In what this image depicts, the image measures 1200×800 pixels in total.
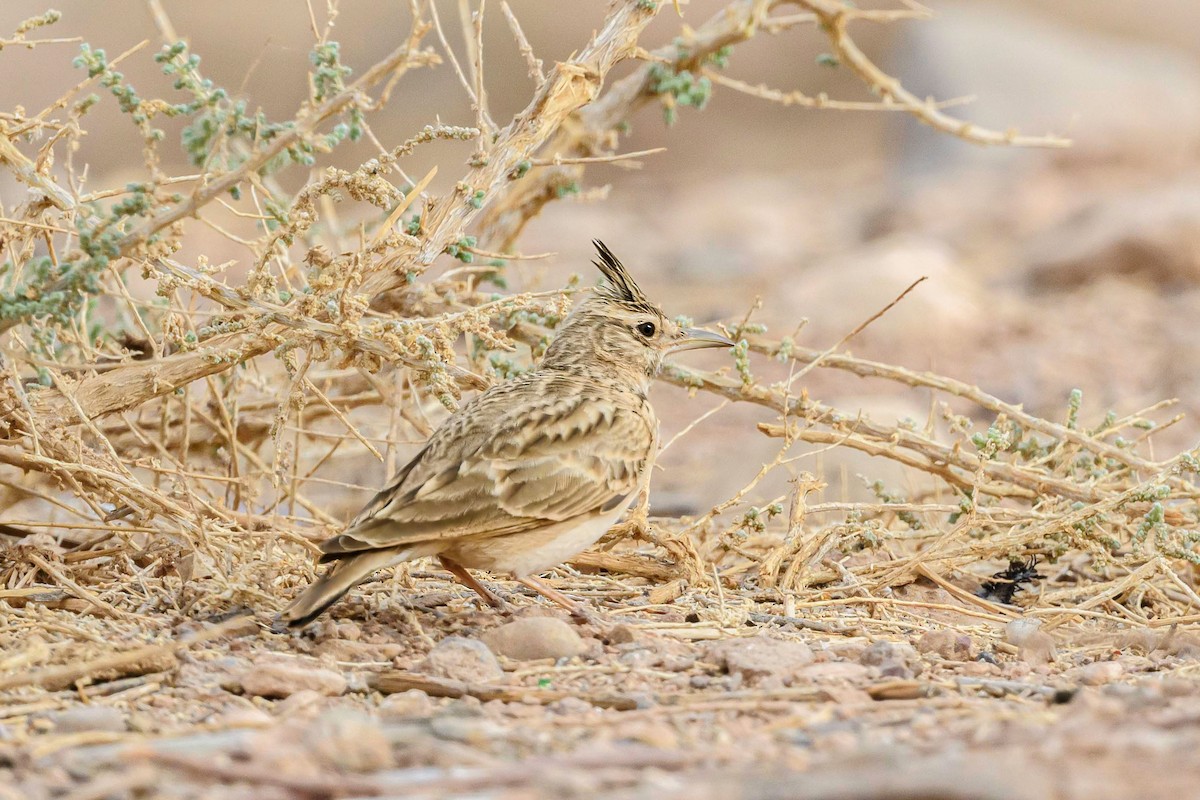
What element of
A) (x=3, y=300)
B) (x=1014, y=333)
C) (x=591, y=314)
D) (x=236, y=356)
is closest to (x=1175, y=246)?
(x=1014, y=333)

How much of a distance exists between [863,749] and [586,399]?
5.84ft

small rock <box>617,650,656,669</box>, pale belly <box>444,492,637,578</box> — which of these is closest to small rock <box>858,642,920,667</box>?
small rock <box>617,650,656,669</box>

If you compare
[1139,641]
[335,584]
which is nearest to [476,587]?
[335,584]

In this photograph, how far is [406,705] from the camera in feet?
9.96

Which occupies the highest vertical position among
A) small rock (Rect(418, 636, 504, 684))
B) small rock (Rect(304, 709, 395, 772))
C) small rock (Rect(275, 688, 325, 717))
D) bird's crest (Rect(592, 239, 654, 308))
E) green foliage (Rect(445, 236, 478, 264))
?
bird's crest (Rect(592, 239, 654, 308))

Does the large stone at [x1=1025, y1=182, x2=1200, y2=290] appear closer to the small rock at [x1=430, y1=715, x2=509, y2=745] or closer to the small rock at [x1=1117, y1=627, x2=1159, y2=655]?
the small rock at [x1=1117, y1=627, x2=1159, y2=655]

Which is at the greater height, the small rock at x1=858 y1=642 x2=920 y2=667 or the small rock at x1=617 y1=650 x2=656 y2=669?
the small rock at x1=858 y1=642 x2=920 y2=667

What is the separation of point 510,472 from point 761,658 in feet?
2.89

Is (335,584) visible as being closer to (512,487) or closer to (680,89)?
(512,487)

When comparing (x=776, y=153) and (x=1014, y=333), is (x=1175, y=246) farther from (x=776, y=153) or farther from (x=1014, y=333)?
(x=776, y=153)

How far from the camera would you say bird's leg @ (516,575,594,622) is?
3.87 m

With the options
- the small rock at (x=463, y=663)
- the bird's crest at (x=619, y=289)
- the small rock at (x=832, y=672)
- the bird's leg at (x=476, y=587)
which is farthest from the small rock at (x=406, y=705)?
the bird's crest at (x=619, y=289)

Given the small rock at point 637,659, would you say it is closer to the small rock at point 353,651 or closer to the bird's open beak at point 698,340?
the small rock at point 353,651

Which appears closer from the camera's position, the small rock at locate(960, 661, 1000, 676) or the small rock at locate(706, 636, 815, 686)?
the small rock at locate(706, 636, 815, 686)
